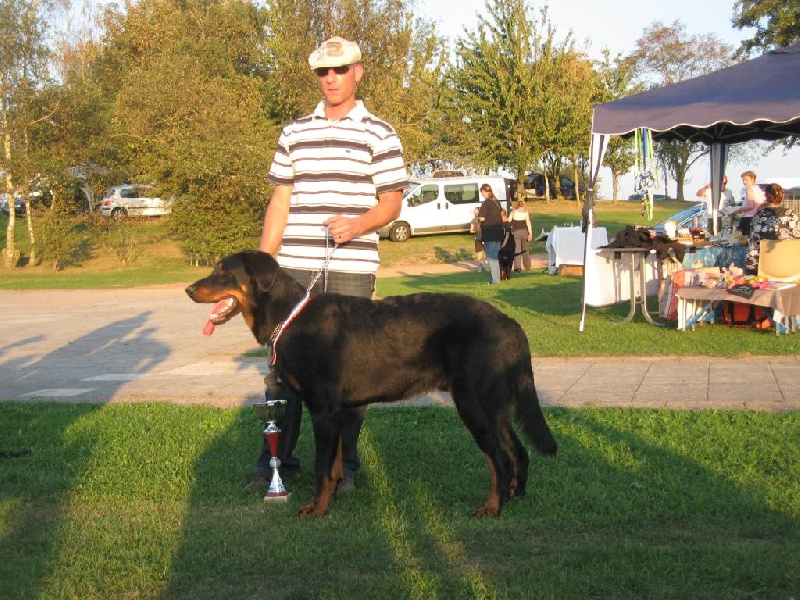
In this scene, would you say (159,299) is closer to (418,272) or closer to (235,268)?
(418,272)

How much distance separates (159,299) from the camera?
64.3ft

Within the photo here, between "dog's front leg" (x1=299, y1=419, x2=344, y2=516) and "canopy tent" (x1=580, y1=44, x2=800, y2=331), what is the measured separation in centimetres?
703

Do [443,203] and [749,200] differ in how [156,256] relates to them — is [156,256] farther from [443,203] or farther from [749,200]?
[749,200]

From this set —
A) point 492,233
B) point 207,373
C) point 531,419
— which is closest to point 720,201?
point 492,233

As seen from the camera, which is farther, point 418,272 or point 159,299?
point 418,272

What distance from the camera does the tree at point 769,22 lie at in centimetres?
3155

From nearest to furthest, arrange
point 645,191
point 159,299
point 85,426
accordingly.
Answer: point 85,426
point 645,191
point 159,299

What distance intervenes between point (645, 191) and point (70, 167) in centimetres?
2328

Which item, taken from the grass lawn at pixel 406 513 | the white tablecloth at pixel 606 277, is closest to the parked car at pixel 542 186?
the white tablecloth at pixel 606 277

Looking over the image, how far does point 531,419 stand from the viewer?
4.51 metres

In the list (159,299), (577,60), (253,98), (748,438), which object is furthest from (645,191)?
(577,60)

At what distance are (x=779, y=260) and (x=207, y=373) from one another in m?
6.50

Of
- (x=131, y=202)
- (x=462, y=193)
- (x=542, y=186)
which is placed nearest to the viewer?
(x=462, y=193)

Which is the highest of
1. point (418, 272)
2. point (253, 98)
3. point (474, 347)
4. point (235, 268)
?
point (253, 98)
